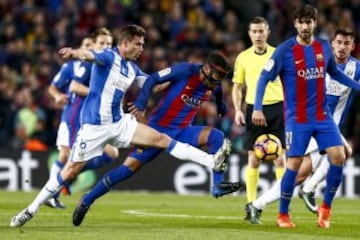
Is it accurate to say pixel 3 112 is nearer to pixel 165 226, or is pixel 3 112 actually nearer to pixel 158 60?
pixel 158 60

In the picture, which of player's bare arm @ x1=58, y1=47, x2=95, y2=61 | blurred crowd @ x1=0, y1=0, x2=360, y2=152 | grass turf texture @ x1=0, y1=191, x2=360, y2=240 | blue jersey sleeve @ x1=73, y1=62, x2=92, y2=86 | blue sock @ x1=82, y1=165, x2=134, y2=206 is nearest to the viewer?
player's bare arm @ x1=58, y1=47, x2=95, y2=61

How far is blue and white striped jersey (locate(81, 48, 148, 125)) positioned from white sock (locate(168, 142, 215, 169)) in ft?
2.30

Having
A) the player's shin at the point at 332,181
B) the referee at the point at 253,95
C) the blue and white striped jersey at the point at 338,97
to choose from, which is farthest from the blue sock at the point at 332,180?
the referee at the point at 253,95

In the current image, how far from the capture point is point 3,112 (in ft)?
71.7

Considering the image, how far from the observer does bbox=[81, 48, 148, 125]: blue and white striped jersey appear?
1238 centimetres

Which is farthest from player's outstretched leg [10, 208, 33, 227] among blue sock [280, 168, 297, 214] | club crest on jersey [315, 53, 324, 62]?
club crest on jersey [315, 53, 324, 62]

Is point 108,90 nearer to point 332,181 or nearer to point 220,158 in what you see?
point 220,158

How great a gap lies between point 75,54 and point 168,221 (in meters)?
2.73

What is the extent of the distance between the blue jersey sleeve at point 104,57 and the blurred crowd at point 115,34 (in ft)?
31.0

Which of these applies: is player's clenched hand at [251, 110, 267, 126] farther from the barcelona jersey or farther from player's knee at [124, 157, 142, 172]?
player's knee at [124, 157, 142, 172]

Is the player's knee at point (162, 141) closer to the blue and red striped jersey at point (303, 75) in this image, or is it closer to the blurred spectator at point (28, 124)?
the blue and red striped jersey at point (303, 75)

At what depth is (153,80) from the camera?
13.1 metres

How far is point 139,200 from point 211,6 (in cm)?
809

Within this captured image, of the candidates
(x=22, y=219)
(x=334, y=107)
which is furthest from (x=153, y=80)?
(x=334, y=107)
